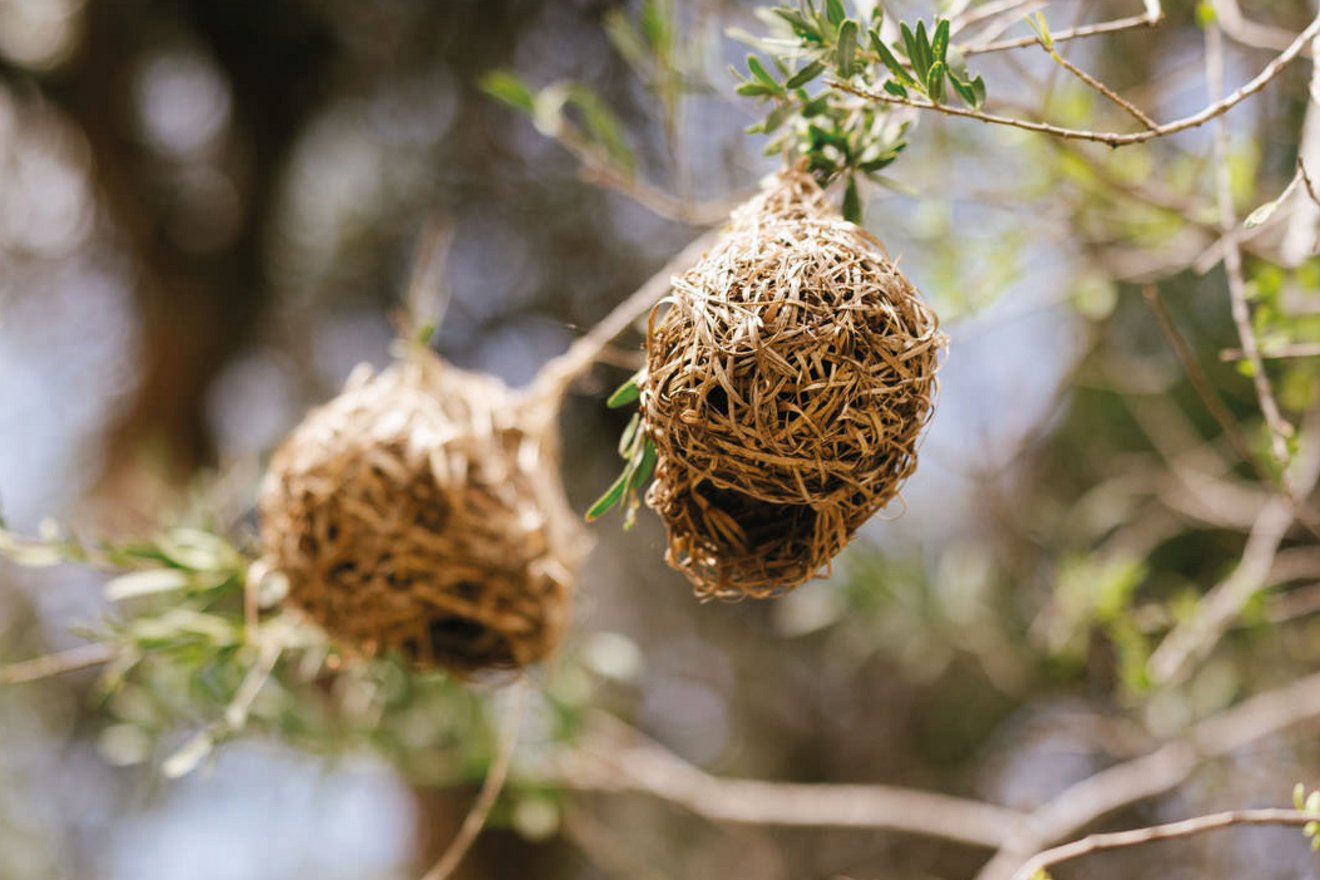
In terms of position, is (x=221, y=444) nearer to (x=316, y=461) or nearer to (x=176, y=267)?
(x=176, y=267)

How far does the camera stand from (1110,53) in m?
2.38

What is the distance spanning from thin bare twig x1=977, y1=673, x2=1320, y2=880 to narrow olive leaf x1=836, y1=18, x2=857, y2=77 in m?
1.07

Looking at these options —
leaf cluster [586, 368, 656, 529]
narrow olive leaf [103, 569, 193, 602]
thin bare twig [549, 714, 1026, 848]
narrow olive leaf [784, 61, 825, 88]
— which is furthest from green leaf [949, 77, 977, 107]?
thin bare twig [549, 714, 1026, 848]

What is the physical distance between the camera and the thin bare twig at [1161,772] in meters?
1.48

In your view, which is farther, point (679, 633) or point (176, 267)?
point (679, 633)

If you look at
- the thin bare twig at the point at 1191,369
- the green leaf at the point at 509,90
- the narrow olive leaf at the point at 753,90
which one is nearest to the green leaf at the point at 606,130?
the green leaf at the point at 509,90

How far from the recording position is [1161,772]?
5.41 feet

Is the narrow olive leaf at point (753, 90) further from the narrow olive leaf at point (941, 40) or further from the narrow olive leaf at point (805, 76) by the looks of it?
the narrow olive leaf at point (941, 40)

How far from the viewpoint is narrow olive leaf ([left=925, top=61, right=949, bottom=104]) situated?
698mm

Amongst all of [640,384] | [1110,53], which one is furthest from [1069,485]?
[640,384]

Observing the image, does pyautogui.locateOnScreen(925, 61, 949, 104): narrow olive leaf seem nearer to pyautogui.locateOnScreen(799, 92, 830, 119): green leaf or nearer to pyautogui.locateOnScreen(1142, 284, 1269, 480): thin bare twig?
pyautogui.locateOnScreen(799, 92, 830, 119): green leaf

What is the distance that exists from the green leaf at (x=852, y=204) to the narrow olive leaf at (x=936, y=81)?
19 centimetres

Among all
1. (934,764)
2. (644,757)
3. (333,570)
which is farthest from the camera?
(934,764)

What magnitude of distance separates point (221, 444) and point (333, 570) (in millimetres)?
2386
